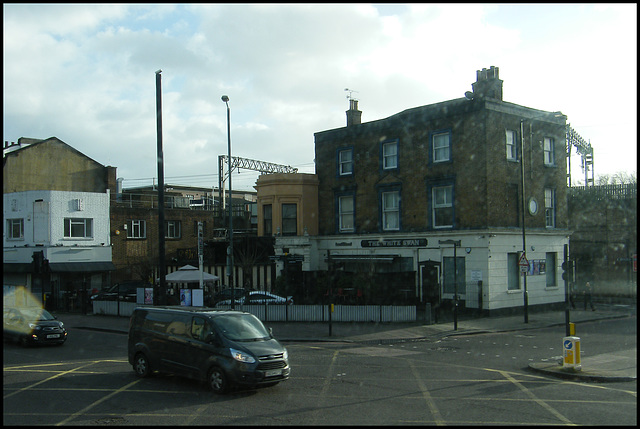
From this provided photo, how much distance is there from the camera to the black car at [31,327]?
20.0 metres

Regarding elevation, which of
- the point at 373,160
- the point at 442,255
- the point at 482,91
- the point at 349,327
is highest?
the point at 482,91

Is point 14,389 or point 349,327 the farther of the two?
point 349,327

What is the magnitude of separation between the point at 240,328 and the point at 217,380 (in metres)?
1.40

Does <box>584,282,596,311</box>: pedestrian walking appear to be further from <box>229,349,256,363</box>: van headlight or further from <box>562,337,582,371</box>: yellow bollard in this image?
<box>229,349,256,363</box>: van headlight

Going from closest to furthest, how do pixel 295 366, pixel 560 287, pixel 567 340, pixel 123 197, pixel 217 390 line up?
1. pixel 217 390
2. pixel 567 340
3. pixel 295 366
4. pixel 560 287
5. pixel 123 197

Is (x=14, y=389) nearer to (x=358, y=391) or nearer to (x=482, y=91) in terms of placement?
(x=358, y=391)

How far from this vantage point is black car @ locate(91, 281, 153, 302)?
107 ft

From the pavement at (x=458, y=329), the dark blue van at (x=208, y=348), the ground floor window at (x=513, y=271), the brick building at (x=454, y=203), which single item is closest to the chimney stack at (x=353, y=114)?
the brick building at (x=454, y=203)

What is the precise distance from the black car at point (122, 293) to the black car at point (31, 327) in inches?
413

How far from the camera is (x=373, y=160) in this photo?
3356 centimetres

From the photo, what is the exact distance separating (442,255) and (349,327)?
26.5 ft

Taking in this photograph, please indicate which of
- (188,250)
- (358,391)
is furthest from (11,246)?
(358,391)

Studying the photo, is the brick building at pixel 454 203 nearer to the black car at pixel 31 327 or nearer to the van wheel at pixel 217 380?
the black car at pixel 31 327

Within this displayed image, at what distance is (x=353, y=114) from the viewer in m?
36.4
